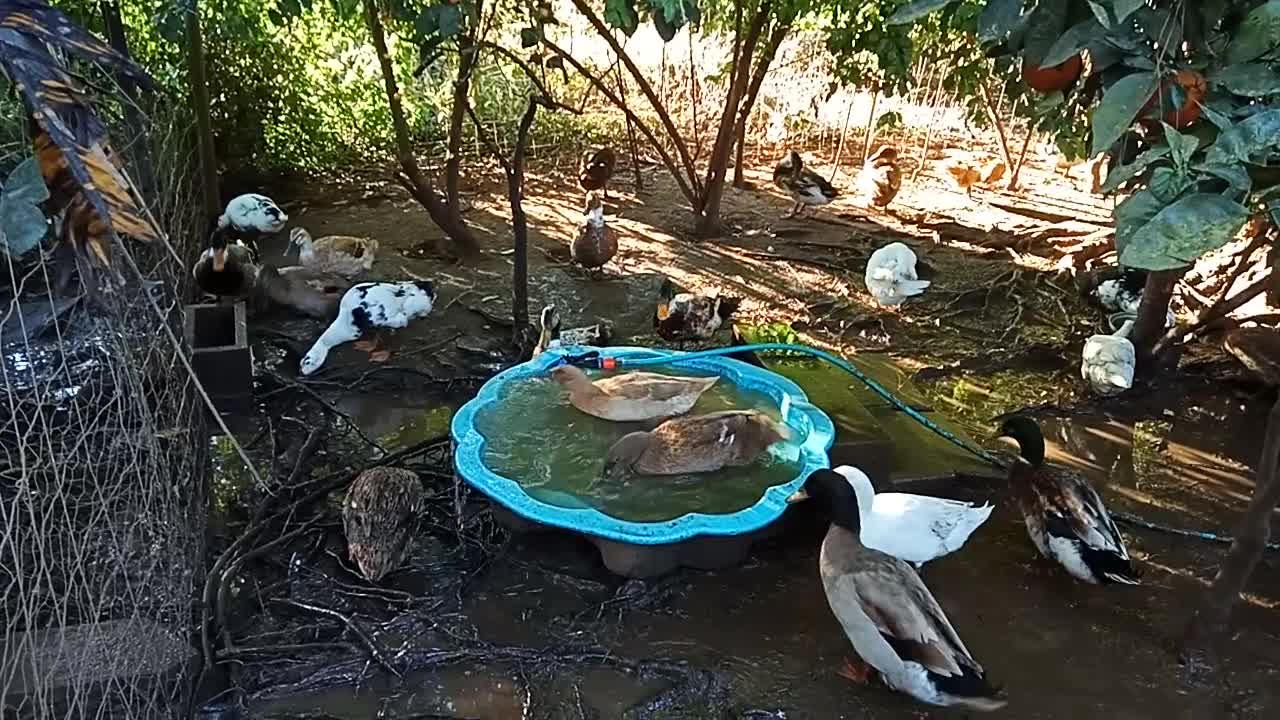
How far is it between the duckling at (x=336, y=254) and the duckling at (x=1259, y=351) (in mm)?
5573

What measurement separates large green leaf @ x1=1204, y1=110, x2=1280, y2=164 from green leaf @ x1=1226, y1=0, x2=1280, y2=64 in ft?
0.71

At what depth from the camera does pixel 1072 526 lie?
4324mm

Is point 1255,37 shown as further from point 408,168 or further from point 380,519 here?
point 408,168

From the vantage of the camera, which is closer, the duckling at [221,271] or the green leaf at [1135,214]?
the green leaf at [1135,214]

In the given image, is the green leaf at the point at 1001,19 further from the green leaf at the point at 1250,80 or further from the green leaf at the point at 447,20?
the green leaf at the point at 447,20

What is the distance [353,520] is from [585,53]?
30.9 ft

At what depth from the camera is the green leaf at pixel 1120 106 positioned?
213 cm

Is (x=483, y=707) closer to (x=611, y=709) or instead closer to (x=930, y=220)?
(x=611, y=709)

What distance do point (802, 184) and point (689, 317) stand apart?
3.30 metres

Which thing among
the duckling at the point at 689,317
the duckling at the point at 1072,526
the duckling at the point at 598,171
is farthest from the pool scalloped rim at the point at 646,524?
the duckling at the point at 598,171

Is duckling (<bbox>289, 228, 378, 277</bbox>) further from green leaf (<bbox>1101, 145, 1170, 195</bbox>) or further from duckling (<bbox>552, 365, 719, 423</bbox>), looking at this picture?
green leaf (<bbox>1101, 145, 1170, 195</bbox>)

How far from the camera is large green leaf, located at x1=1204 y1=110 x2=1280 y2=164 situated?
2.03 meters

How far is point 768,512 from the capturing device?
4305 mm

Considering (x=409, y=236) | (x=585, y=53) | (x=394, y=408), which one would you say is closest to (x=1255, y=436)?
(x=394, y=408)
